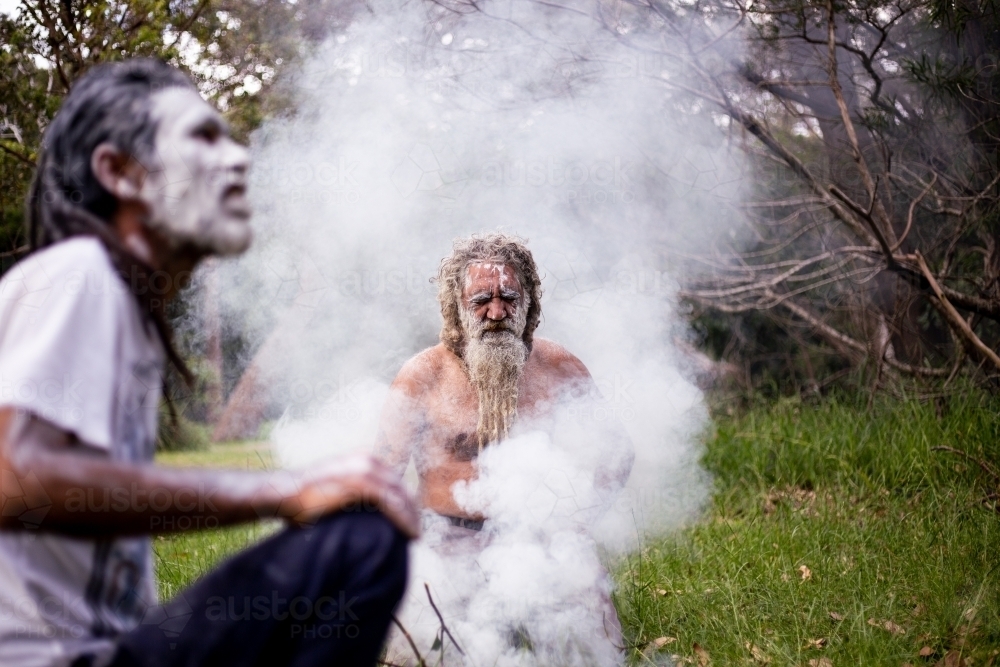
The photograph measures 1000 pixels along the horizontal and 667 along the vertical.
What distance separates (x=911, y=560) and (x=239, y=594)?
10.6 ft

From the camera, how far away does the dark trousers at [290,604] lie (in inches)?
55.6

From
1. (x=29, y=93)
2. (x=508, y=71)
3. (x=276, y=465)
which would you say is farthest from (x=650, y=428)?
(x=29, y=93)

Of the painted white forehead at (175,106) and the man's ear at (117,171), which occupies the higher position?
the painted white forehead at (175,106)

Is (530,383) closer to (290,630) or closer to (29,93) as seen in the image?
(290,630)

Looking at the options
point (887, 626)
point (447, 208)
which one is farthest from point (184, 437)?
point (887, 626)

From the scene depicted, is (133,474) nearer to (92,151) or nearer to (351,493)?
(351,493)

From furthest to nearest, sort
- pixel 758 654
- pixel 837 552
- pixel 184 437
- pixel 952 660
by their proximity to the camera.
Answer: pixel 184 437, pixel 837 552, pixel 758 654, pixel 952 660

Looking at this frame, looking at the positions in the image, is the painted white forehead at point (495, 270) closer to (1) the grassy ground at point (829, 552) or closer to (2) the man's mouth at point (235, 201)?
(1) the grassy ground at point (829, 552)

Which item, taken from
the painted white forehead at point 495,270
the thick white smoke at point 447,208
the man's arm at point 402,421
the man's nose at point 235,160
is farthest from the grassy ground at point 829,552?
the man's nose at point 235,160

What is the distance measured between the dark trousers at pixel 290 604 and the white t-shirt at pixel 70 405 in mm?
93

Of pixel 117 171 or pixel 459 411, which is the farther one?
pixel 459 411

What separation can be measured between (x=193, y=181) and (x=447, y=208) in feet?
13.3

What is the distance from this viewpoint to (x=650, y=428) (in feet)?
16.4

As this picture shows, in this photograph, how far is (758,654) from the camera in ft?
10.5
